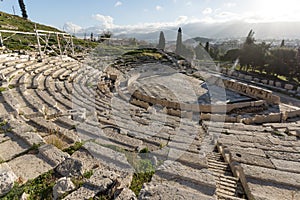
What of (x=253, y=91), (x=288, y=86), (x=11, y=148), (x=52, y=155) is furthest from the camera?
(x=288, y=86)

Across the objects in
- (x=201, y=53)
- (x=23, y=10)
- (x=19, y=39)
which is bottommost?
(x=201, y=53)

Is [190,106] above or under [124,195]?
under

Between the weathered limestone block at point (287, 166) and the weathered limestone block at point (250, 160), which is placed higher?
the weathered limestone block at point (250, 160)

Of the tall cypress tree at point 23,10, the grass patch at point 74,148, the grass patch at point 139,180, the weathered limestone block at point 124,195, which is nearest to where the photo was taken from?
the weathered limestone block at point 124,195

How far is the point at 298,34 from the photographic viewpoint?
174 m

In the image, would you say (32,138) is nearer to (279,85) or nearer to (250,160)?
(250,160)

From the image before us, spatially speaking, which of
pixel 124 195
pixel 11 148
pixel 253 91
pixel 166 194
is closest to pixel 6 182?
pixel 11 148

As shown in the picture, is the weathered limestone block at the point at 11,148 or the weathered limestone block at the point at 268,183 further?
the weathered limestone block at the point at 11,148

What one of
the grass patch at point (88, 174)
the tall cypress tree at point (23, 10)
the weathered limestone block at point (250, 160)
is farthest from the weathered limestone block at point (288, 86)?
the tall cypress tree at point (23, 10)

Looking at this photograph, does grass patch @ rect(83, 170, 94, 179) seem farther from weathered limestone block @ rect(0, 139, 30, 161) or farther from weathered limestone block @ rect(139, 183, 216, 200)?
weathered limestone block @ rect(0, 139, 30, 161)

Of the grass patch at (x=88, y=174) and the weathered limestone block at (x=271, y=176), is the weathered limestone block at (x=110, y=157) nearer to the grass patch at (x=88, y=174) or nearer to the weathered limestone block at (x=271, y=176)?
the grass patch at (x=88, y=174)

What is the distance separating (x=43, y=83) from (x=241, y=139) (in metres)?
10.8

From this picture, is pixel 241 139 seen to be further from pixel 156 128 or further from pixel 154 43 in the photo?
pixel 154 43

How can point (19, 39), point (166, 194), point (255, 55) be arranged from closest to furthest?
point (166, 194)
point (19, 39)
point (255, 55)
